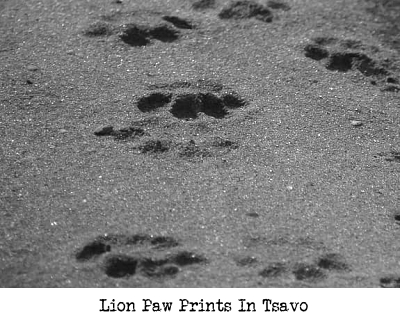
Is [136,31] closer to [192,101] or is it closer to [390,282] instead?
[192,101]

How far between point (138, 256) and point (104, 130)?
0.69 metres

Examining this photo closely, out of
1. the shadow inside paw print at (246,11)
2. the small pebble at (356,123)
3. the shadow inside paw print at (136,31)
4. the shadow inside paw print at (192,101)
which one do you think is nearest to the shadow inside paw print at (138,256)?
the shadow inside paw print at (192,101)

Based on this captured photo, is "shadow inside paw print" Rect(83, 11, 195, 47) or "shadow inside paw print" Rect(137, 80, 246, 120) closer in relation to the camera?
"shadow inside paw print" Rect(137, 80, 246, 120)

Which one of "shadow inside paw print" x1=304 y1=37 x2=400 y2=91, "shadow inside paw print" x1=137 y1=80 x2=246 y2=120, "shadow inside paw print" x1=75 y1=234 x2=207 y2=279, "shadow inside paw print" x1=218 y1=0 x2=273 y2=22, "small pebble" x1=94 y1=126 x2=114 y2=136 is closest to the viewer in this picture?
"shadow inside paw print" x1=75 y1=234 x2=207 y2=279

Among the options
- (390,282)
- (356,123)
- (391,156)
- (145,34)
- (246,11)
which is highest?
(246,11)

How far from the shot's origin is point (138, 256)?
7.82ft

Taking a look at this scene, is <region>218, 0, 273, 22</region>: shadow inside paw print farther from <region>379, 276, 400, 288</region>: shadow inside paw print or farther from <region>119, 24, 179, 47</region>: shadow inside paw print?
<region>379, 276, 400, 288</region>: shadow inside paw print

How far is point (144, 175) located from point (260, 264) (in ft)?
1.83

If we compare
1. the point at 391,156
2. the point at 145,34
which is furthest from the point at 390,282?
the point at 145,34

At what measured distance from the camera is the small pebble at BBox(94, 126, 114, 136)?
2.91 meters

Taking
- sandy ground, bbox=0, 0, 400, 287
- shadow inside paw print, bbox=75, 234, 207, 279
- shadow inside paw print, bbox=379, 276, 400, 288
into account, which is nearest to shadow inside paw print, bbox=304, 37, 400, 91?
sandy ground, bbox=0, 0, 400, 287

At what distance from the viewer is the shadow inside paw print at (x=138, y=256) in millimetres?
2354
